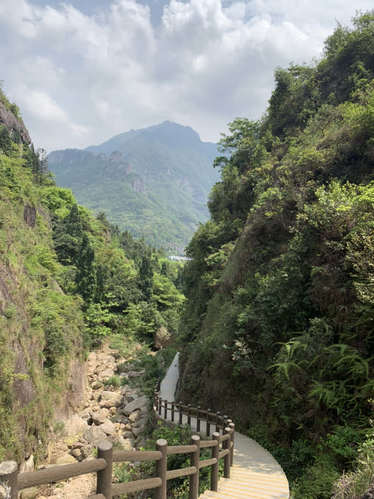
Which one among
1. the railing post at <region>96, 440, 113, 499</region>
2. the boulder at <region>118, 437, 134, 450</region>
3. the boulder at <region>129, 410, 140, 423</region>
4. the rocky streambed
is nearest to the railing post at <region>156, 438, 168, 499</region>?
the railing post at <region>96, 440, 113, 499</region>

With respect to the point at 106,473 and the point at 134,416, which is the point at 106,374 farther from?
the point at 106,473

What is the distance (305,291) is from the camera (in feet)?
28.2

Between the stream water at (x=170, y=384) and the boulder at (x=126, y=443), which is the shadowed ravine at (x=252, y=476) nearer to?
the boulder at (x=126, y=443)

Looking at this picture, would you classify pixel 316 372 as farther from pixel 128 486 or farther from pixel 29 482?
pixel 29 482

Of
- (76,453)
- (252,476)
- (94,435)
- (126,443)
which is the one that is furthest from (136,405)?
(252,476)

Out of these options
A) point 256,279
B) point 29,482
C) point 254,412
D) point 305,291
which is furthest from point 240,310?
point 29,482

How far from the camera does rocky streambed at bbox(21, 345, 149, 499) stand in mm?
9281

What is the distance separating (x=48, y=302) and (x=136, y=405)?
7177mm

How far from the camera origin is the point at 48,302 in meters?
15.5

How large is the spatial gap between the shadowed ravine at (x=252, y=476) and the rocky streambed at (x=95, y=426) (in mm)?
5075

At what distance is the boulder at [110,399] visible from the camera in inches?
624

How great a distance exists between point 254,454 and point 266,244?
7564 mm

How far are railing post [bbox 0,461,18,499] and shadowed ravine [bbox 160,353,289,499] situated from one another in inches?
164

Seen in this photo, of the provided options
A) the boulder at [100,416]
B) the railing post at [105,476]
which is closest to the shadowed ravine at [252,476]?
the railing post at [105,476]
